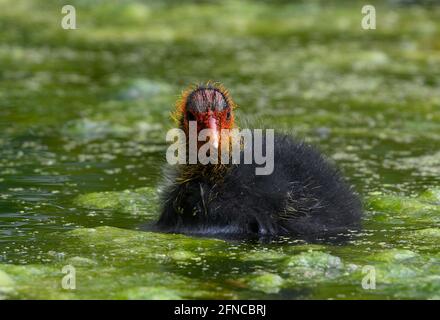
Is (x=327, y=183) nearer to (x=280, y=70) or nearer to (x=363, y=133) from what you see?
(x=363, y=133)

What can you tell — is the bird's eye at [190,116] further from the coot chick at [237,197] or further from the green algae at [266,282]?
the green algae at [266,282]

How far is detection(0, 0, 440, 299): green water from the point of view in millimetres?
5121

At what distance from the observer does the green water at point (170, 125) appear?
5.12 m

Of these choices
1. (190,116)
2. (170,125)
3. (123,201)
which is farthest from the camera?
(170,125)

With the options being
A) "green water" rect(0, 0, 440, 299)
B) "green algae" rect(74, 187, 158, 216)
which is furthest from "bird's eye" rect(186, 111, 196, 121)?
"green algae" rect(74, 187, 158, 216)

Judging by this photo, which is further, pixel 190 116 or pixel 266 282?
pixel 190 116

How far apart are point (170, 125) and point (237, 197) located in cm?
369

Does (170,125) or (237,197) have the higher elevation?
(170,125)

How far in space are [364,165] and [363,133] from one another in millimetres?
1241

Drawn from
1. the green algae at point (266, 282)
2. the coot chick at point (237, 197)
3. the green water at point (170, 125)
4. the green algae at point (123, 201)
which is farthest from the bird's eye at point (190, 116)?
the green algae at point (266, 282)

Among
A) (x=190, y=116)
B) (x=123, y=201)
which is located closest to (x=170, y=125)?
(x=123, y=201)

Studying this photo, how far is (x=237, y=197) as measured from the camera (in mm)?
5969

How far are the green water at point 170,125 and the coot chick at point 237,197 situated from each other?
0.21 m

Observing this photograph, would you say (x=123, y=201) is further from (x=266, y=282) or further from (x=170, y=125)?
(x=170, y=125)
